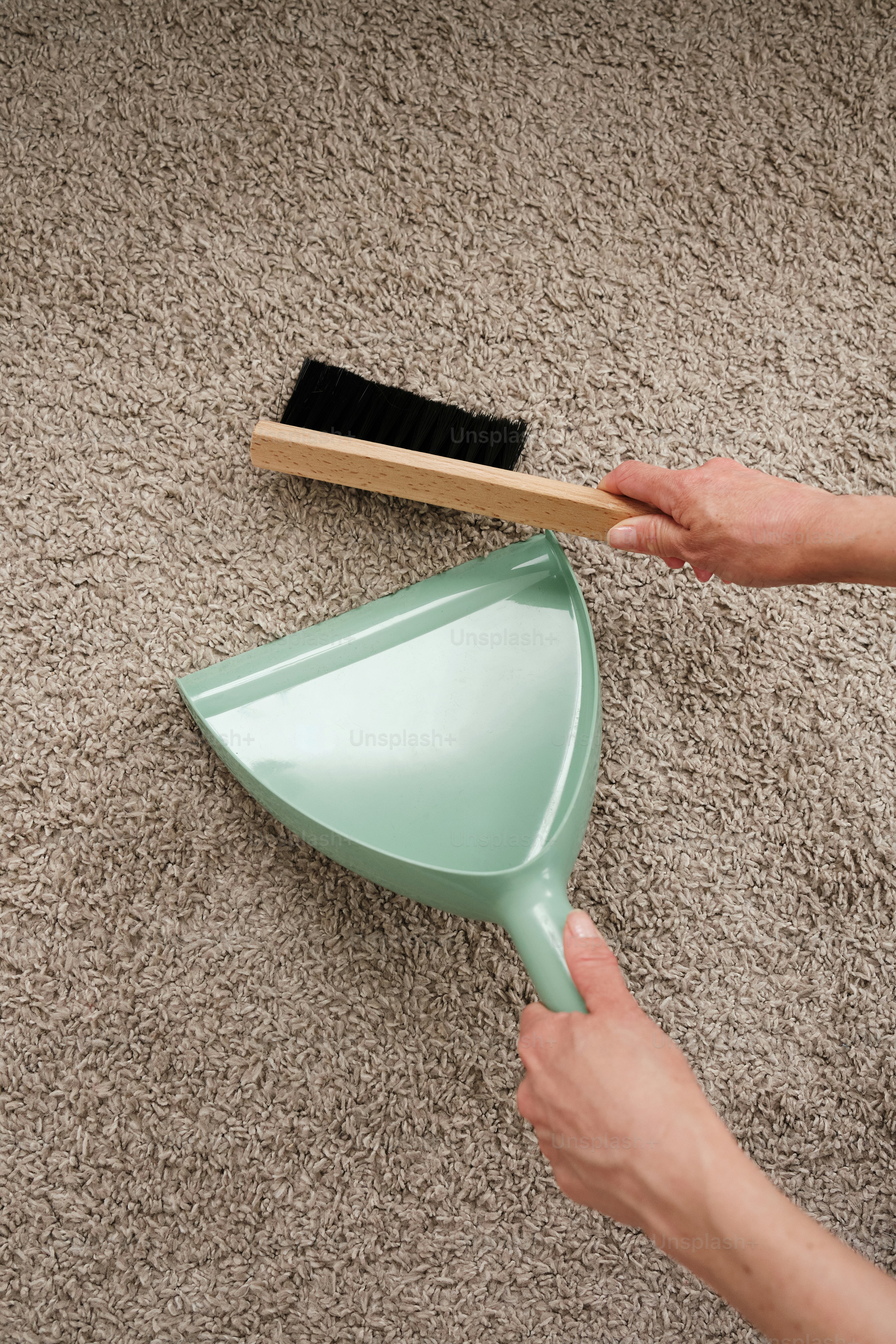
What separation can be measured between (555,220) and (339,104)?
0.70 feet

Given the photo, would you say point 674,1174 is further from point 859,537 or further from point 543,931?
point 859,537

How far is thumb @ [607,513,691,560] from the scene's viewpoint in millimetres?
667

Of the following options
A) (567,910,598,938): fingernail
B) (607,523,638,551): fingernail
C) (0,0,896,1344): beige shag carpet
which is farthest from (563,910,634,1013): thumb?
(607,523,638,551): fingernail

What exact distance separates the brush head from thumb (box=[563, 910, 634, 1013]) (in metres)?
0.37

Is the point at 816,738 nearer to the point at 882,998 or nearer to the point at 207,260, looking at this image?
the point at 882,998

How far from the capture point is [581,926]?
0.61m

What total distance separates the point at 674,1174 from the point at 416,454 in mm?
509

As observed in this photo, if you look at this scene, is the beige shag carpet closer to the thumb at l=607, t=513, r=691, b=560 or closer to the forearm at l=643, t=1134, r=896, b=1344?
the thumb at l=607, t=513, r=691, b=560

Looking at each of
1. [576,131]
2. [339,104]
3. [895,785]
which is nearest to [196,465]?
[339,104]

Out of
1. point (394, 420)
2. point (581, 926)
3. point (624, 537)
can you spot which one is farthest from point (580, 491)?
point (581, 926)

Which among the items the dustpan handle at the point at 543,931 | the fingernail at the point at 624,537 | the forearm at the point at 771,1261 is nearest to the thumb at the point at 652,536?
the fingernail at the point at 624,537

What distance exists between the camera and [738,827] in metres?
0.79

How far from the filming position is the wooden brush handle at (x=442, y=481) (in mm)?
673

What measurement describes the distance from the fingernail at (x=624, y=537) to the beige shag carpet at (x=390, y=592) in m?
0.10
